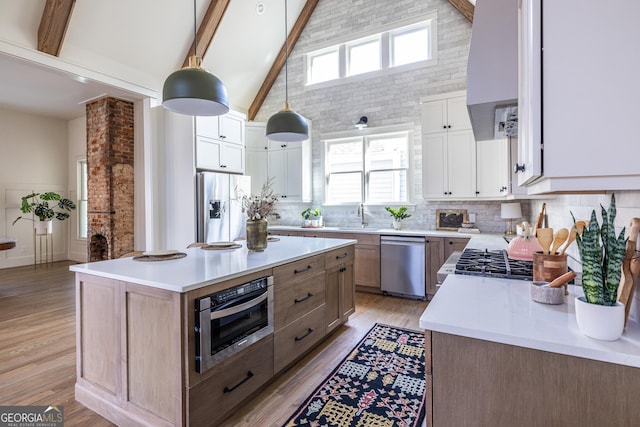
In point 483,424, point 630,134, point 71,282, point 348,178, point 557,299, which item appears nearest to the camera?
point 630,134

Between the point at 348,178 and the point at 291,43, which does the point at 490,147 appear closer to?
the point at 348,178

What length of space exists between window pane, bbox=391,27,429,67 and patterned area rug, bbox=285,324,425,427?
13.9ft

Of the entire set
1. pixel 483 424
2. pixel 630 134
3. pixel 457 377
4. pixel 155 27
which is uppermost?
pixel 155 27

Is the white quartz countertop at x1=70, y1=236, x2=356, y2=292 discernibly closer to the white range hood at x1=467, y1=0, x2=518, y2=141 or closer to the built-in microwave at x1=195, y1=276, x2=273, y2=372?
the built-in microwave at x1=195, y1=276, x2=273, y2=372

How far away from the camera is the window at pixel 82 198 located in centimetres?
709

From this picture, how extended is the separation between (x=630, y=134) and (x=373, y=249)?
3765mm

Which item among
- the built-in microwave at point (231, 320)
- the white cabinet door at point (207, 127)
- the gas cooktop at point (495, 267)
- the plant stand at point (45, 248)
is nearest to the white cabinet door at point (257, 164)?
the white cabinet door at point (207, 127)

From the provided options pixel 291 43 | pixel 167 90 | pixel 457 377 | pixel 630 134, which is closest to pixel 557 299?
pixel 457 377

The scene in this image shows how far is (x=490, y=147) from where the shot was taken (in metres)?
3.95

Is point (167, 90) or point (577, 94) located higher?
point (167, 90)

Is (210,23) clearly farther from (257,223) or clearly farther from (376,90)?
(257,223)

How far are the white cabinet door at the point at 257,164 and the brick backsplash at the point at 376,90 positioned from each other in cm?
74

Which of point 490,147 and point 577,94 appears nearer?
point 577,94

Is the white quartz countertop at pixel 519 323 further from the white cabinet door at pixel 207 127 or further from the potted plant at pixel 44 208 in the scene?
the potted plant at pixel 44 208
